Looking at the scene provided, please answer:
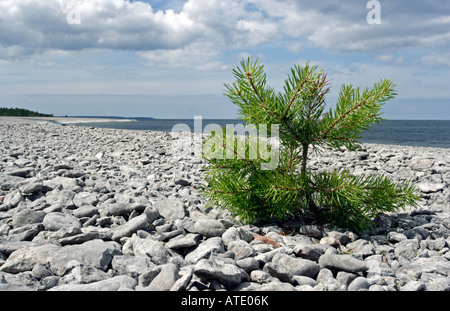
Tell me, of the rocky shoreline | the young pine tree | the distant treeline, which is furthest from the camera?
the distant treeline

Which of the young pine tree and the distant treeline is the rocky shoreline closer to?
the young pine tree

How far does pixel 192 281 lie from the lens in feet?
8.18

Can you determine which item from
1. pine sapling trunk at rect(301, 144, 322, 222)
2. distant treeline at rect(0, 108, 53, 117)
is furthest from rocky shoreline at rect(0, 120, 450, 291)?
distant treeline at rect(0, 108, 53, 117)

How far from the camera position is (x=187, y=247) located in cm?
327

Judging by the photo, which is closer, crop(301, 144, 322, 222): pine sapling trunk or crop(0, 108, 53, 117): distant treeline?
crop(301, 144, 322, 222): pine sapling trunk

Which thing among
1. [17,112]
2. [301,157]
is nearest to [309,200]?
[301,157]

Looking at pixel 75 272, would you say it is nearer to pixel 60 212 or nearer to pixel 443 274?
pixel 60 212

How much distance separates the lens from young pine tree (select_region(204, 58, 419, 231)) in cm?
355

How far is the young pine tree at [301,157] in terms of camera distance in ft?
11.6

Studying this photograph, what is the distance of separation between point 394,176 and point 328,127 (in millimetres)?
3869

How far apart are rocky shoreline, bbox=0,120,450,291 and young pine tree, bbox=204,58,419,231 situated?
0.29 m

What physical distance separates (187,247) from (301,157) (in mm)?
1614

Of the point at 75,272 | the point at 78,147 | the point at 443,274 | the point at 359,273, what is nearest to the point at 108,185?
the point at 75,272

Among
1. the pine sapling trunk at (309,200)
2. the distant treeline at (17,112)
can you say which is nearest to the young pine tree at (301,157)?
the pine sapling trunk at (309,200)
